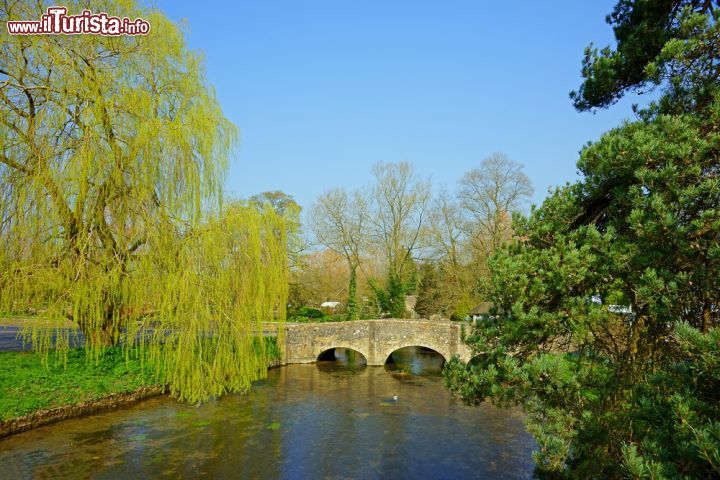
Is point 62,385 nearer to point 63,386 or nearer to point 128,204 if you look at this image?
point 63,386

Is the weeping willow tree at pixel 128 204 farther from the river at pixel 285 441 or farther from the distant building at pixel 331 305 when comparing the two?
the distant building at pixel 331 305

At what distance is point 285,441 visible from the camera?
12750 mm

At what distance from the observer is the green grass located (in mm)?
12250

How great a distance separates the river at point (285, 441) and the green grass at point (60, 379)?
2.12 ft

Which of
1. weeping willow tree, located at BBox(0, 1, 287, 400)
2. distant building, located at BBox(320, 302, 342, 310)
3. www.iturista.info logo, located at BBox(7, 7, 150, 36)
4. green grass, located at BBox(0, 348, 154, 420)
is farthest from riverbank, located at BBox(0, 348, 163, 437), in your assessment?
distant building, located at BBox(320, 302, 342, 310)

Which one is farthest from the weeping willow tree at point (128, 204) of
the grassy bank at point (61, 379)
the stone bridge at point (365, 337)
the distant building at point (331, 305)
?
the distant building at point (331, 305)

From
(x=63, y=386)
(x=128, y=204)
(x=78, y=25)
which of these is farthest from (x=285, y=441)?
(x=78, y=25)

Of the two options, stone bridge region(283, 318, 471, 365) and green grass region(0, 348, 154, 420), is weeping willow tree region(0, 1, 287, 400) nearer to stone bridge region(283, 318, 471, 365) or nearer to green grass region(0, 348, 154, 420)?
green grass region(0, 348, 154, 420)

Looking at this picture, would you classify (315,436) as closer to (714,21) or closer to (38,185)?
(38,185)

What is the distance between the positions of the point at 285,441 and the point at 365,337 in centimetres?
1221

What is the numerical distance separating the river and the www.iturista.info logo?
29.8 ft

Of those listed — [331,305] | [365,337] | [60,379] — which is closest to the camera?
[60,379]

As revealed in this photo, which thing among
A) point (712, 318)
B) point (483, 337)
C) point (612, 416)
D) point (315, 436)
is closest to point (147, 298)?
point (315, 436)

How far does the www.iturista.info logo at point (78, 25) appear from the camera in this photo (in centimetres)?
1077
